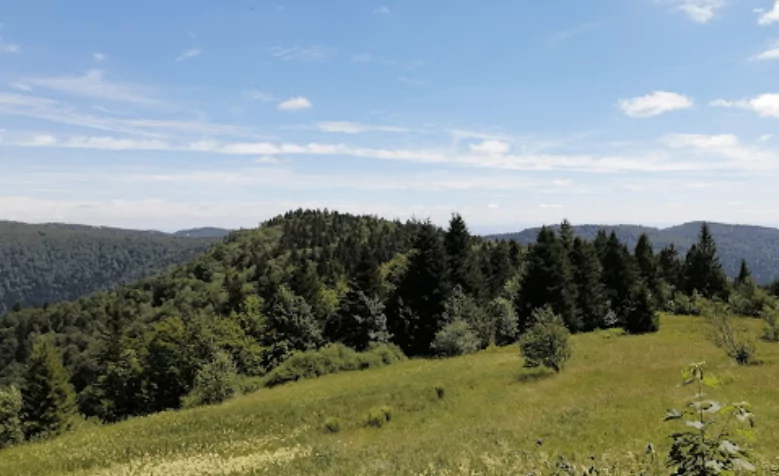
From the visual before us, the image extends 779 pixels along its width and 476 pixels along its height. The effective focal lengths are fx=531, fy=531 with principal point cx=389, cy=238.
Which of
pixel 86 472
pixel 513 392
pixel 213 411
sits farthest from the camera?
pixel 213 411

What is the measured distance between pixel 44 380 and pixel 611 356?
51615mm

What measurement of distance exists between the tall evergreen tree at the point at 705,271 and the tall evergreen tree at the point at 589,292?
29.0 metres

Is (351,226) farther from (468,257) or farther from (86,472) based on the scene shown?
(86,472)

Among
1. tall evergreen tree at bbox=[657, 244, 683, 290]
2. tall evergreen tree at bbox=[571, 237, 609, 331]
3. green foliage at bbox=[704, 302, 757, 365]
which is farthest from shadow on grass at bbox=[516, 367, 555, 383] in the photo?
tall evergreen tree at bbox=[657, 244, 683, 290]

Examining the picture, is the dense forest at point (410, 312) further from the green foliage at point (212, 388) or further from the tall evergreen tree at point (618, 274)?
the green foliage at point (212, 388)

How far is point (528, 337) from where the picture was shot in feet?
109

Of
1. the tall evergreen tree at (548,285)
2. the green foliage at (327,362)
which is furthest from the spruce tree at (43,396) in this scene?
the tall evergreen tree at (548,285)

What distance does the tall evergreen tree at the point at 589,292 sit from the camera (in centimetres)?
5941

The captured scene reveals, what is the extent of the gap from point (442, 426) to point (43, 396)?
46810mm

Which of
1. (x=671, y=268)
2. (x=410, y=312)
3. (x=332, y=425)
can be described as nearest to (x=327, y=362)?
(x=410, y=312)

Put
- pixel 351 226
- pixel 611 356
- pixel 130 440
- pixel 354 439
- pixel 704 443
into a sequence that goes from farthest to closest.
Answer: pixel 351 226 → pixel 611 356 → pixel 130 440 → pixel 354 439 → pixel 704 443

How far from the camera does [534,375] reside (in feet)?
103

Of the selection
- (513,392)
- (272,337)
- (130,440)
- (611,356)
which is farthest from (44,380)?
(611,356)

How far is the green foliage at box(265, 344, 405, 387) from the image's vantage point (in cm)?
4982
